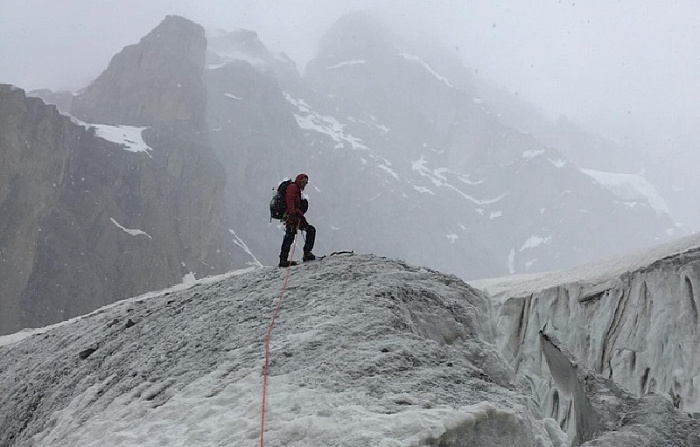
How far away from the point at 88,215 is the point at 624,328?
Answer: 62.3m

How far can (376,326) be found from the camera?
5.56 meters

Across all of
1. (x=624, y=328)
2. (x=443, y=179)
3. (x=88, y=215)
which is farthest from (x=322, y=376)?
(x=443, y=179)

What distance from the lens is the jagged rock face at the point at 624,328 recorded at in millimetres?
10031

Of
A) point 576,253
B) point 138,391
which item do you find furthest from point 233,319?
point 576,253

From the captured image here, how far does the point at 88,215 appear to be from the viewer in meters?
64.2

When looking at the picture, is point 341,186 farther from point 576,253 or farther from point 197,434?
point 197,434

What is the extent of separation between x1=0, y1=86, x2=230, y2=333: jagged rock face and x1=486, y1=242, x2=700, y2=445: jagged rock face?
176ft

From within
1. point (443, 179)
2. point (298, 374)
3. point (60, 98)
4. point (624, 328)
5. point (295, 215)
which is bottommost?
point (624, 328)

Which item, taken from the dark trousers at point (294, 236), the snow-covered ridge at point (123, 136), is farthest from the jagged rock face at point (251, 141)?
the dark trousers at point (294, 236)

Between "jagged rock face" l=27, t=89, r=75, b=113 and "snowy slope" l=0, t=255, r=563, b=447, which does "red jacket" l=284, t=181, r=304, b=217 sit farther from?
"jagged rock face" l=27, t=89, r=75, b=113

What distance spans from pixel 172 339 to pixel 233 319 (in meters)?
0.66

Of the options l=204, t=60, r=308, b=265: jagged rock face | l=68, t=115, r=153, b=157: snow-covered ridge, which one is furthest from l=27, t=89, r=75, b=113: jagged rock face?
l=68, t=115, r=153, b=157: snow-covered ridge

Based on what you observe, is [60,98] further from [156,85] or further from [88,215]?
[88,215]

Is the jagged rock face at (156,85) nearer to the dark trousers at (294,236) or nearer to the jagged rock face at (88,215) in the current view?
the jagged rock face at (88,215)
